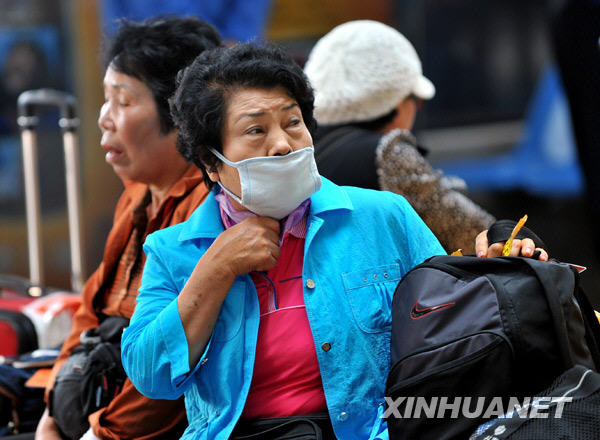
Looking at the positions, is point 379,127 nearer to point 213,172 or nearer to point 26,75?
point 213,172

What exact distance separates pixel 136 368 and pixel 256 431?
323 millimetres

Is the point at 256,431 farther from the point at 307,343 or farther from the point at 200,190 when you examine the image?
the point at 200,190

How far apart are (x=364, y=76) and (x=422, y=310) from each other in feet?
4.44

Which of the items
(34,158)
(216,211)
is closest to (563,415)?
(216,211)

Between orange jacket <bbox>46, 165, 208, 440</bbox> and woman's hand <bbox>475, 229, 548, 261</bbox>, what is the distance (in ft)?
2.76

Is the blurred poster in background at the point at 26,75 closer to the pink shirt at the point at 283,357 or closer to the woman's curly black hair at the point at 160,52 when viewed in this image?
the woman's curly black hair at the point at 160,52

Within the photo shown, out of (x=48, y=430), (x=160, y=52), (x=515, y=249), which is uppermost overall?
(x=160, y=52)

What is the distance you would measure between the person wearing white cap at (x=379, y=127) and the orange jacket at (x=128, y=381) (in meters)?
0.57

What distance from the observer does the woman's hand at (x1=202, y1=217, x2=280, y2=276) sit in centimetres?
184

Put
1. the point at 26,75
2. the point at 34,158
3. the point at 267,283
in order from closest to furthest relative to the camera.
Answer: the point at 267,283 < the point at 34,158 < the point at 26,75

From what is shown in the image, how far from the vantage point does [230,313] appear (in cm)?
192

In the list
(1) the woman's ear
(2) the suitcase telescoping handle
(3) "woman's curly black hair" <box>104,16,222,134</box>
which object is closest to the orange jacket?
(3) "woman's curly black hair" <box>104,16,222,134</box>

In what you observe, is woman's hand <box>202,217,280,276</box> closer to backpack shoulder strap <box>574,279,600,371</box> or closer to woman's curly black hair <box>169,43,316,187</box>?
woman's curly black hair <box>169,43,316,187</box>

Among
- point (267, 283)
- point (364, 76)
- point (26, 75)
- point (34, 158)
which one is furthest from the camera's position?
A: point (26, 75)
